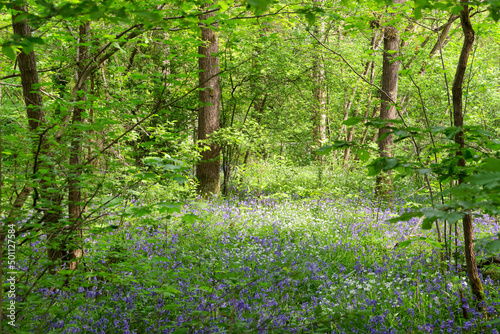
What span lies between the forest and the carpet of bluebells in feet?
0.10

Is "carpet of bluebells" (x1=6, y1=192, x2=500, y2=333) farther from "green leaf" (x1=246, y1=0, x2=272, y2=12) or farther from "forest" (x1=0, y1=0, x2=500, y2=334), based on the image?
"green leaf" (x1=246, y1=0, x2=272, y2=12)

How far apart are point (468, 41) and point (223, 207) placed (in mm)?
5541

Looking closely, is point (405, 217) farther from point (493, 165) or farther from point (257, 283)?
point (257, 283)

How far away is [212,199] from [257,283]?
16.2 ft

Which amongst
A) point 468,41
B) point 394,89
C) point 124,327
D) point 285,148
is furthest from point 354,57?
point 124,327

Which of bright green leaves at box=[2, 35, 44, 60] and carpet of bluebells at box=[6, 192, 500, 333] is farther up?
bright green leaves at box=[2, 35, 44, 60]

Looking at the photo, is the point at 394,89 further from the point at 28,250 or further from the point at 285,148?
the point at 285,148

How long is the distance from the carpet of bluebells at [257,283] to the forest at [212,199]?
32 mm

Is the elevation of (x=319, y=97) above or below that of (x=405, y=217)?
above

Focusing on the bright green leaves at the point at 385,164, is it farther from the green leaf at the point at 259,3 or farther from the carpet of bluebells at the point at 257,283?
the green leaf at the point at 259,3

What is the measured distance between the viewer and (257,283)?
3.61m

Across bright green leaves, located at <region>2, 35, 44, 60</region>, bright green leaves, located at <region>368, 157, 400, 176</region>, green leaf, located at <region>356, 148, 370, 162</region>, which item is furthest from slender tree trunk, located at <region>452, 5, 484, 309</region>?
bright green leaves, located at <region>2, 35, 44, 60</region>

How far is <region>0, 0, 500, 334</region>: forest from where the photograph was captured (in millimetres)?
2111

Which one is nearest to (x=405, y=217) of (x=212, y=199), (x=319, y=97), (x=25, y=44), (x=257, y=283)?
(x=25, y=44)
